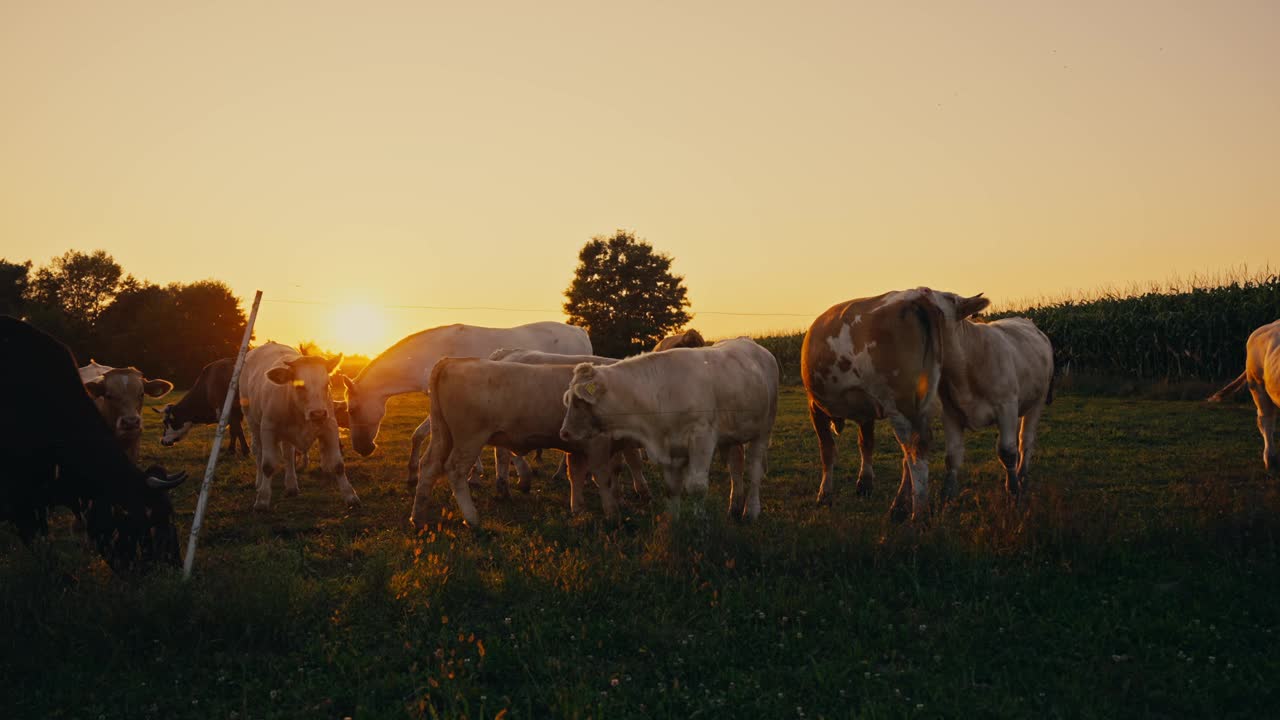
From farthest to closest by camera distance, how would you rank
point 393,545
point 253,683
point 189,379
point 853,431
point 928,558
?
point 189,379, point 853,431, point 393,545, point 928,558, point 253,683

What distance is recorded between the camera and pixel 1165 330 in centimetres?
2327

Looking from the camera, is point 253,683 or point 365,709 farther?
point 253,683

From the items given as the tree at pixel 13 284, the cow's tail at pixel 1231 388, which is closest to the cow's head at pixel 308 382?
the cow's tail at pixel 1231 388

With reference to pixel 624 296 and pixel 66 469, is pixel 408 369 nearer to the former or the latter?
pixel 66 469

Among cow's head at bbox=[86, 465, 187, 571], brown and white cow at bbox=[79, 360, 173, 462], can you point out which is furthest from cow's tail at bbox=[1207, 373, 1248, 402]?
brown and white cow at bbox=[79, 360, 173, 462]

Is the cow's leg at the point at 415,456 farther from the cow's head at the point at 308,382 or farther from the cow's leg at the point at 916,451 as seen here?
the cow's leg at the point at 916,451

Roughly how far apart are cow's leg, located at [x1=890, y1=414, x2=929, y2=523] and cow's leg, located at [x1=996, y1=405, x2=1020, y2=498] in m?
1.02

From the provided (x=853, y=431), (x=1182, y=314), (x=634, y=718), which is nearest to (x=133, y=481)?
(x=634, y=718)

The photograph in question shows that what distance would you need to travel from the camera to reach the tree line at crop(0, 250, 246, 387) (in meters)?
51.1

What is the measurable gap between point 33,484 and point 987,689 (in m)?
6.99

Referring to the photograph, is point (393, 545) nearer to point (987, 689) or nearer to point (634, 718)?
point (634, 718)

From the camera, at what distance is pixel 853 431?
1719 centimetres

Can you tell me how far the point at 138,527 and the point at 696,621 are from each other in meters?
4.49

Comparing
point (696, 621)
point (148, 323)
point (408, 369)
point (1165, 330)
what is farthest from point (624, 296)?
point (696, 621)
